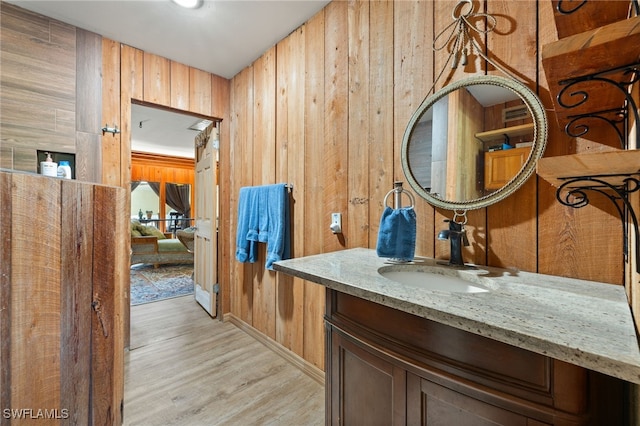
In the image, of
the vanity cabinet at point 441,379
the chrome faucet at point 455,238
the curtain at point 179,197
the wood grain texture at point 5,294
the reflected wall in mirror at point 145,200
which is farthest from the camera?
the curtain at point 179,197

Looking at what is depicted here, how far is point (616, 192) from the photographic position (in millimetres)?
711

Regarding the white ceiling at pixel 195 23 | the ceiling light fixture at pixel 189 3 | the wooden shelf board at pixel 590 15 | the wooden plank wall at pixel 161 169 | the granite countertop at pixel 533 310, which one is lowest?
the granite countertop at pixel 533 310

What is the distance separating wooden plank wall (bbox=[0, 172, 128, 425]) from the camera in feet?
2.33

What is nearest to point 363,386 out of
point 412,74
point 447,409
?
point 447,409

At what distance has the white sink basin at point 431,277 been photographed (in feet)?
3.37

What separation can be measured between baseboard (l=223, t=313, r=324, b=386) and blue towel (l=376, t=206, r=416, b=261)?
114 cm

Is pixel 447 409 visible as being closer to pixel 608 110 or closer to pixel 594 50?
pixel 594 50

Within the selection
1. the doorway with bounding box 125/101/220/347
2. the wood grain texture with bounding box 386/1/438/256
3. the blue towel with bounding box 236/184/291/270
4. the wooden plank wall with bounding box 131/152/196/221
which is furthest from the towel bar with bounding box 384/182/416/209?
the wooden plank wall with bounding box 131/152/196/221

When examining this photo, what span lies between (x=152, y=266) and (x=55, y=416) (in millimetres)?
5130

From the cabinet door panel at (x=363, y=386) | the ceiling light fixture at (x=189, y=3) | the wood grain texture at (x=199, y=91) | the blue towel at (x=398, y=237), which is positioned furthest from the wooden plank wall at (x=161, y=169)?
the cabinet door panel at (x=363, y=386)

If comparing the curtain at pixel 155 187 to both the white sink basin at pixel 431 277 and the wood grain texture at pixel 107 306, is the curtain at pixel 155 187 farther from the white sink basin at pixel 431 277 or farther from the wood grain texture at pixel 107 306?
the white sink basin at pixel 431 277

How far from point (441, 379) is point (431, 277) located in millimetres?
466

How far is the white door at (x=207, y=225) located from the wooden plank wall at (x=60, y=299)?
69.2 inches

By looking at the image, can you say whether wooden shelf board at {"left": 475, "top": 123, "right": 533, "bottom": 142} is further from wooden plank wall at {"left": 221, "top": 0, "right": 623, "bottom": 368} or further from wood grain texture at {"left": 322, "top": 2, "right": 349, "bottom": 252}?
wood grain texture at {"left": 322, "top": 2, "right": 349, "bottom": 252}
